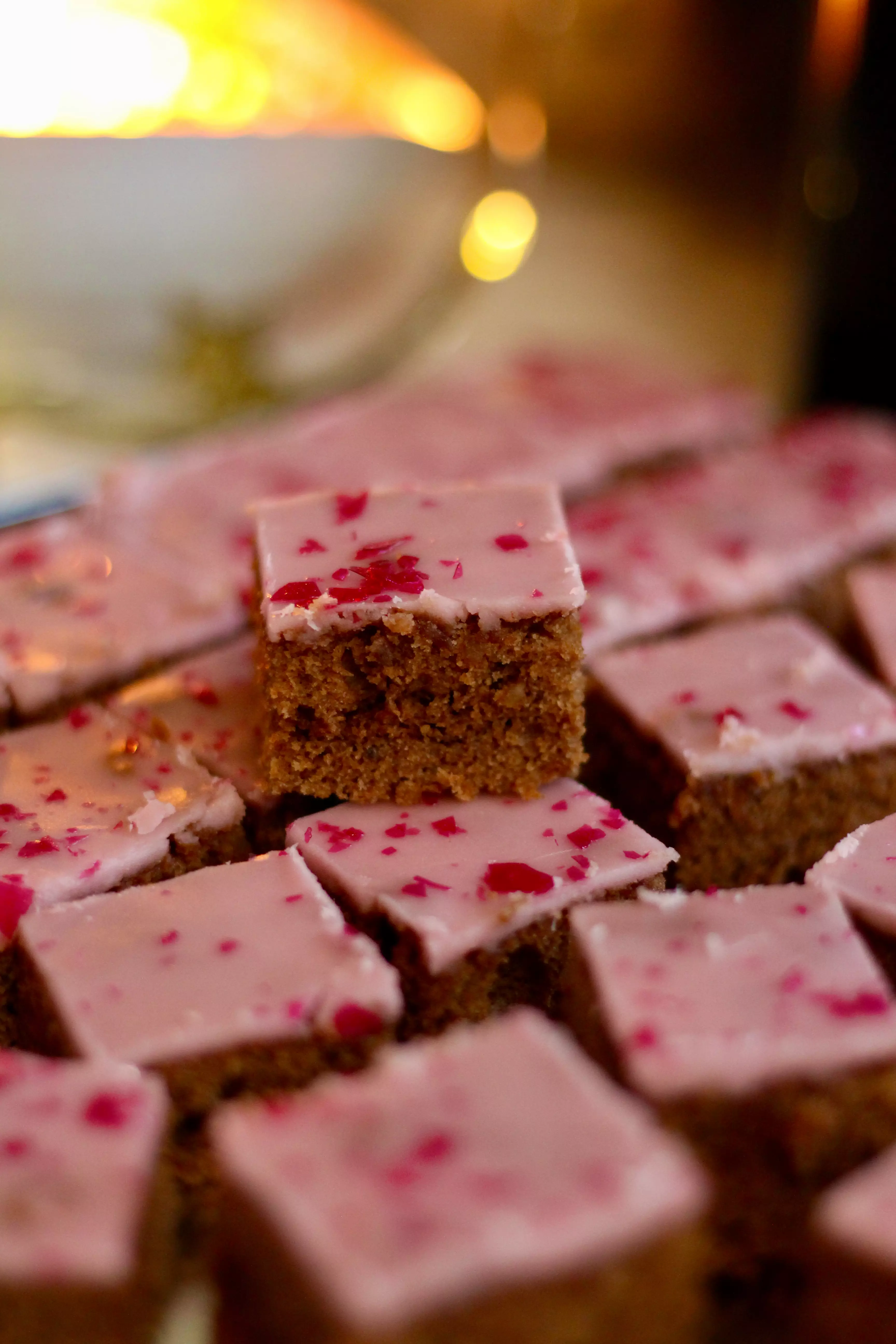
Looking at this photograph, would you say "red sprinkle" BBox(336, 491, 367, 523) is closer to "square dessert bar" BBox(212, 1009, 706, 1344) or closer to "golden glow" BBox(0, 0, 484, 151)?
"square dessert bar" BBox(212, 1009, 706, 1344)

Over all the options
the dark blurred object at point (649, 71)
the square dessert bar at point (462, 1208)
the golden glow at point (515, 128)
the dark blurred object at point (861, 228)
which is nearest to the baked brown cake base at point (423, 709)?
the square dessert bar at point (462, 1208)

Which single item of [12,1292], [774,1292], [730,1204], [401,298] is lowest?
[774,1292]

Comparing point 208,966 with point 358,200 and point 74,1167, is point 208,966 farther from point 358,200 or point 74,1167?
point 358,200

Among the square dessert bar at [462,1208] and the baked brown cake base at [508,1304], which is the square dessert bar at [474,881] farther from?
the baked brown cake base at [508,1304]

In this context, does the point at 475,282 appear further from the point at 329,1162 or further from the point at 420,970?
the point at 329,1162

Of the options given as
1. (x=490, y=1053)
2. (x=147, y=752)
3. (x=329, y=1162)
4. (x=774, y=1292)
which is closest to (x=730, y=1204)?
(x=774, y=1292)

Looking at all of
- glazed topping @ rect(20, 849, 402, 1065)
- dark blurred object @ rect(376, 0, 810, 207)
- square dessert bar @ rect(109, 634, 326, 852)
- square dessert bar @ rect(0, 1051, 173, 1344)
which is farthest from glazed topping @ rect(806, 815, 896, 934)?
dark blurred object @ rect(376, 0, 810, 207)
